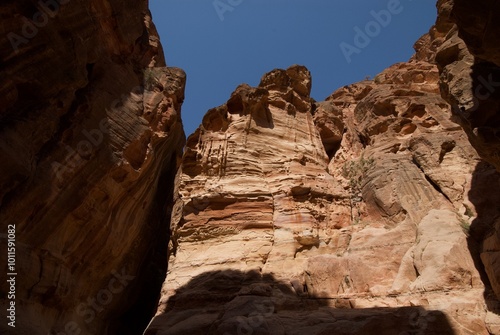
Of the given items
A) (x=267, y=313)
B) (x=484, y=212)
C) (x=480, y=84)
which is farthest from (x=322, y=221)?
(x=480, y=84)

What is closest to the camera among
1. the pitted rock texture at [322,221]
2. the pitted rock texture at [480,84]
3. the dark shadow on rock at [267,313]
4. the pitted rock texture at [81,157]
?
the pitted rock texture at [480,84]

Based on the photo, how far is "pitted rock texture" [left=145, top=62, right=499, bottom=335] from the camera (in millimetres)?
9656

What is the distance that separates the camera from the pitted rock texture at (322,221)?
9.66 meters

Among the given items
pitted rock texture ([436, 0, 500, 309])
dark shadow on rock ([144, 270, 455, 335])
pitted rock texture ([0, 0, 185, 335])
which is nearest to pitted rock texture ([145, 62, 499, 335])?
dark shadow on rock ([144, 270, 455, 335])

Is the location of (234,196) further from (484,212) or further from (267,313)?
(484,212)

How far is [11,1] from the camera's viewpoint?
10766 mm

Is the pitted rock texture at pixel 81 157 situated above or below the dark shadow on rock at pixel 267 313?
above

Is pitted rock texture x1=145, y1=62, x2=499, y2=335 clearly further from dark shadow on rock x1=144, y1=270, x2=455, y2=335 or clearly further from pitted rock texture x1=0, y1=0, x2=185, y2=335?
pitted rock texture x1=0, y1=0, x2=185, y2=335

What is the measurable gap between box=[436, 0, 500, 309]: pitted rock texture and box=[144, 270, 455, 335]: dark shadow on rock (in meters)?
2.26

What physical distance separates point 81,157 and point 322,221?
8574mm

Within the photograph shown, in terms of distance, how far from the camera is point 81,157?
1297 centimetres

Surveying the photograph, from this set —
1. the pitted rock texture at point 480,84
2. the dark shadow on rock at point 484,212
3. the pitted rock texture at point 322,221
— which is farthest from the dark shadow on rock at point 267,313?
the pitted rock texture at point 480,84

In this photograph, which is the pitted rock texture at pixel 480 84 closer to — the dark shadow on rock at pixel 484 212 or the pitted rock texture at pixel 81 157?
the dark shadow on rock at pixel 484 212

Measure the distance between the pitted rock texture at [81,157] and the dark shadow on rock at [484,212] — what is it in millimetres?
11238
